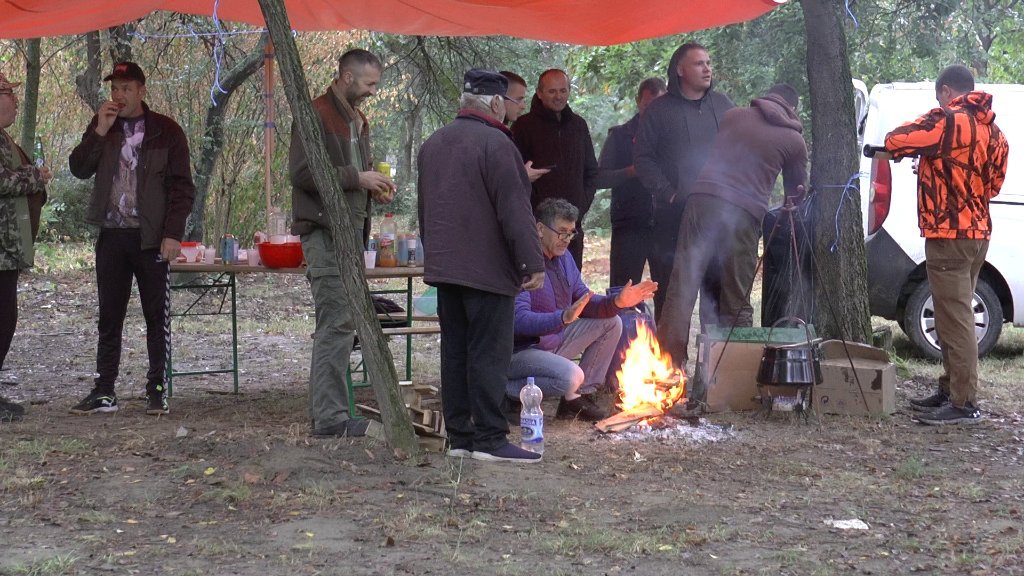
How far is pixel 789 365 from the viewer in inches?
252

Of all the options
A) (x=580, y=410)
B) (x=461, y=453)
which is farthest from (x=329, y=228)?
(x=580, y=410)

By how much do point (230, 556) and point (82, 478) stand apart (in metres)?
1.35

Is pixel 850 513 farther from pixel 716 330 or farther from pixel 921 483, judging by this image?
pixel 716 330

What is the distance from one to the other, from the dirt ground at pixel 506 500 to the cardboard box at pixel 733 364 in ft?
0.45

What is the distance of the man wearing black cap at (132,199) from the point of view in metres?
6.40

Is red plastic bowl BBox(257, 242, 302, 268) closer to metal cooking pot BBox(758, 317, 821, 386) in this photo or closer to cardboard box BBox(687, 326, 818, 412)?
cardboard box BBox(687, 326, 818, 412)

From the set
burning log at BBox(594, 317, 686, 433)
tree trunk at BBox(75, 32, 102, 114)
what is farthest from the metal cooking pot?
tree trunk at BBox(75, 32, 102, 114)

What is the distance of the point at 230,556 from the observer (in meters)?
4.05

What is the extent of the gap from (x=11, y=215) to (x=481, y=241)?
110 inches

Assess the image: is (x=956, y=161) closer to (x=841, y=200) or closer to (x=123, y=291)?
(x=841, y=200)

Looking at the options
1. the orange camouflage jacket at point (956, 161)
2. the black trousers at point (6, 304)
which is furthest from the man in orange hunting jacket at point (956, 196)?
the black trousers at point (6, 304)

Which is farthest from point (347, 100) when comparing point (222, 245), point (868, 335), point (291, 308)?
point (291, 308)

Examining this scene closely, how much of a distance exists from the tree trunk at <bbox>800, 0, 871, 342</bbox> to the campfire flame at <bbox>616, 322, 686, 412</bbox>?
1.57 meters

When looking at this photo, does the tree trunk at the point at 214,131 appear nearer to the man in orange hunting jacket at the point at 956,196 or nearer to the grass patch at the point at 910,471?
the man in orange hunting jacket at the point at 956,196
